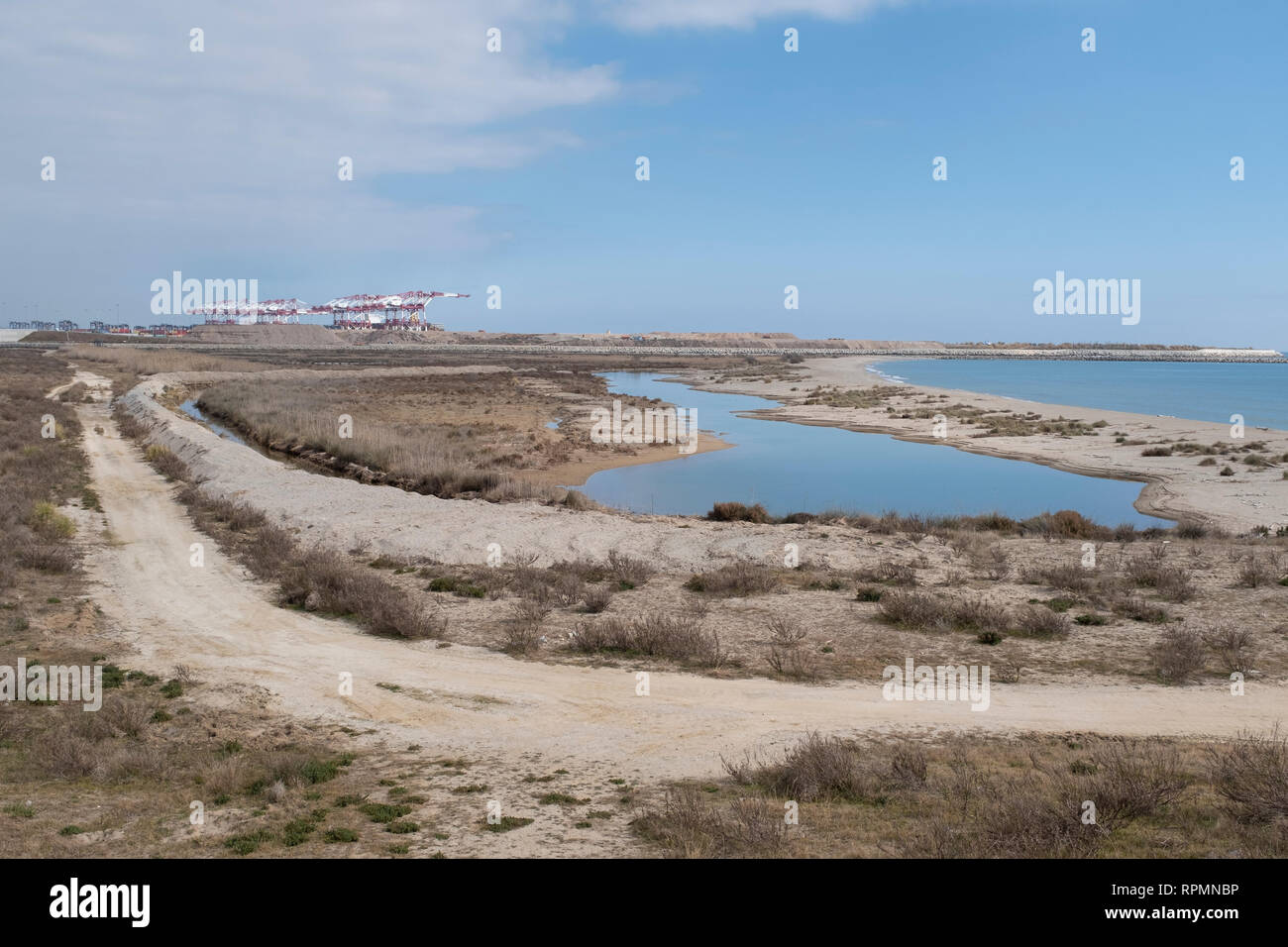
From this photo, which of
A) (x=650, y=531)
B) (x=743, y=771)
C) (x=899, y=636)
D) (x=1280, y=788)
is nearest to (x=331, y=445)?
(x=650, y=531)

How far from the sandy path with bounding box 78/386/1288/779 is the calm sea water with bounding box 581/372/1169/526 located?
1571cm

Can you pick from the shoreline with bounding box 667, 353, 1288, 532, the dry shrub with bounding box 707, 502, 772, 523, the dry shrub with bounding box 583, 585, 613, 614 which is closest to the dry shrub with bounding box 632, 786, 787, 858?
the dry shrub with bounding box 583, 585, 613, 614

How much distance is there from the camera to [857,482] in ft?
112

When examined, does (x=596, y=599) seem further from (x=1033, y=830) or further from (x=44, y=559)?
(x=44, y=559)

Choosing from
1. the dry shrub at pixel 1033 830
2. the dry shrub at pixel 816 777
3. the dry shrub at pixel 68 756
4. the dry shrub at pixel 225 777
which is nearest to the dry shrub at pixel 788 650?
the dry shrub at pixel 816 777

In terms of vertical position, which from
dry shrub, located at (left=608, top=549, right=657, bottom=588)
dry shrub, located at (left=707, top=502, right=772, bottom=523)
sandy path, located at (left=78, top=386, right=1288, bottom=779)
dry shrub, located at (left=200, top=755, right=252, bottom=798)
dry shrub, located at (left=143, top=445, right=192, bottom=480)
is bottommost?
sandy path, located at (left=78, top=386, right=1288, bottom=779)

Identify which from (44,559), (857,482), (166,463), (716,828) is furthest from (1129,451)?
(44,559)

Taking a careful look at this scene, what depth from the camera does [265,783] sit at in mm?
7719

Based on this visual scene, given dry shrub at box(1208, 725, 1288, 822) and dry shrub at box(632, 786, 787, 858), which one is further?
dry shrub at box(1208, 725, 1288, 822)

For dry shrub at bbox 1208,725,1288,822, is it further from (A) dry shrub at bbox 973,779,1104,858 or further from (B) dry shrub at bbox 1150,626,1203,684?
(B) dry shrub at bbox 1150,626,1203,684

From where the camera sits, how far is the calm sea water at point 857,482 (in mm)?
28859

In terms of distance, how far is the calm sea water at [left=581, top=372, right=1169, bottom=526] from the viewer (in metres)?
28.9
